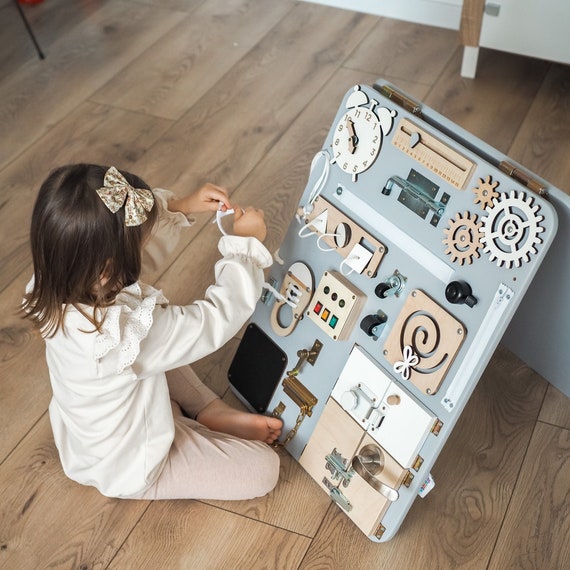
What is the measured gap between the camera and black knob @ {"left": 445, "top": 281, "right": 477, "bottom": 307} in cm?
99

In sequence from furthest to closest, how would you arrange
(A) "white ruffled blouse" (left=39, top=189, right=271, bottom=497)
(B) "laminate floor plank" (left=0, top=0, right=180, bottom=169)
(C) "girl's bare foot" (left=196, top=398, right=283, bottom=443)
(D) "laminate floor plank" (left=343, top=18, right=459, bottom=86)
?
(D) "laminate floor plank" (left=343, top=18, right=459, bottom=86)
(B) "laminate floor plank" (left=0, top=0, right=180, bottom=169)
(C) "girl's bare foot" (left=196, top=398, right=283, bottom=443)
(A) "white ruffled blouse" (left=39, top=189, right=271, bottom=497)

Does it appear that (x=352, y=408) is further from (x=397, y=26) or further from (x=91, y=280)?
(x=397, y=26)

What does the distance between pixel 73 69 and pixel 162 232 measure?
1165mm

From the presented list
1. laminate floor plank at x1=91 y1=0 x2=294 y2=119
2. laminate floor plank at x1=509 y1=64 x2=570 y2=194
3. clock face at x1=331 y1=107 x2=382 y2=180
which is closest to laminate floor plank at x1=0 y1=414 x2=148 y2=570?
clock face at x1=331 y1=107 x2=382 y2=180

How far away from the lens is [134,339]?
104 centimetres

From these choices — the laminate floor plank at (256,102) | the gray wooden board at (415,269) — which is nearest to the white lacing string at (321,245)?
the gray wooden board at (415,269)

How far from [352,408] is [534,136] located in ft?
3.50

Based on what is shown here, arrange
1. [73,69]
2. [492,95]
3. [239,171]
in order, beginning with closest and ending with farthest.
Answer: [239,171] → [492,95] → [73,69]

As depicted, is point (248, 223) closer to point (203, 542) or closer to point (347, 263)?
point (347, 263)

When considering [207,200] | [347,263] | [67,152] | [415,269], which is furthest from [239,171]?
[415,269]

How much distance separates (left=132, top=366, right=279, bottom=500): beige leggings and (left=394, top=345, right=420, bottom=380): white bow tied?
0.94 feet

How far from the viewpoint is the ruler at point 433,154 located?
983mm

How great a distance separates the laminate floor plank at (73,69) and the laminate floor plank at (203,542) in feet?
3.59

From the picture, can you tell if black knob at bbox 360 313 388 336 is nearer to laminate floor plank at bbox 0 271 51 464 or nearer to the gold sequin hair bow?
the gold sequin hair bow
